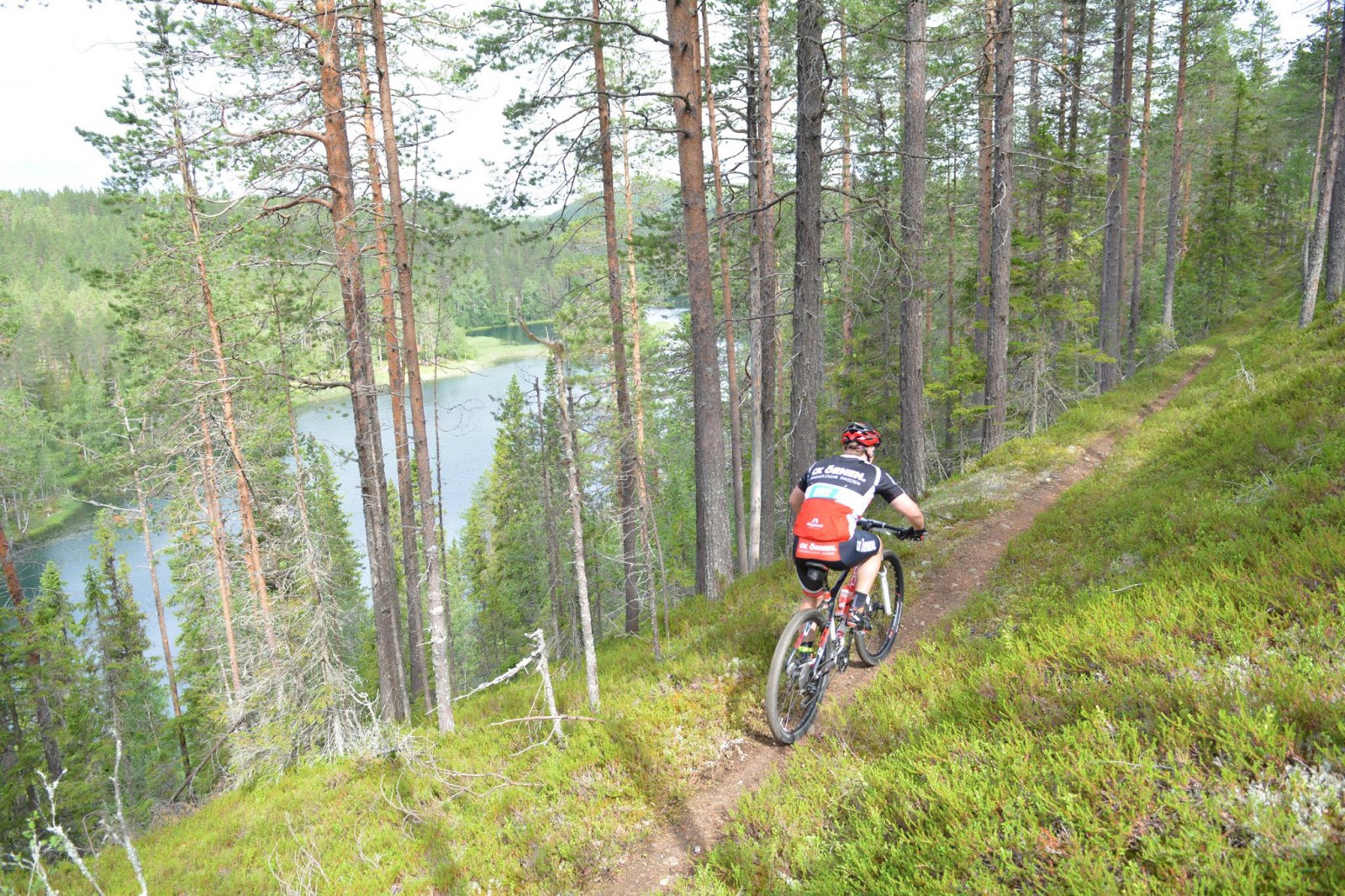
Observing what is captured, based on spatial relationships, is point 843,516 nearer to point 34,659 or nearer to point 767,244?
point 767,244

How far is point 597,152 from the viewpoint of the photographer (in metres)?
11.3

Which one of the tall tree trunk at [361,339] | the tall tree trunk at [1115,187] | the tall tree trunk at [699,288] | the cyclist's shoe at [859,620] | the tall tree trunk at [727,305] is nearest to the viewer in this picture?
the cyclist's shoe at [859,620]

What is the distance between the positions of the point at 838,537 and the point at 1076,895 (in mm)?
2618

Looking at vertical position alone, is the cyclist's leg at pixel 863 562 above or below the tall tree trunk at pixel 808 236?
below

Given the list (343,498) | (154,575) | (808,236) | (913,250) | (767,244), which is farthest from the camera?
(343,498)

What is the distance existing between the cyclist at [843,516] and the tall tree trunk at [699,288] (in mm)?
3574

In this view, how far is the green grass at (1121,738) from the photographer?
8.04 feet

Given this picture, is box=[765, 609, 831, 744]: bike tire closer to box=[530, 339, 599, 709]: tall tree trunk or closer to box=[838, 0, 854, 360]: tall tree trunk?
box=[530, 339, 599, 709]: tall tree trunk

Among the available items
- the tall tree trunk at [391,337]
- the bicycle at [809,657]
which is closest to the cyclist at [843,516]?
the bicycle at [809,657]

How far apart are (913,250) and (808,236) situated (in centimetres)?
193

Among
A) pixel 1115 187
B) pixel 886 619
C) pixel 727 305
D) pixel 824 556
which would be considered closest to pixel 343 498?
pixel 727 305

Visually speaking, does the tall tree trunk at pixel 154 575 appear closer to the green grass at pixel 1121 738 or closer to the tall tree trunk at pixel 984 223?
the green grass at pixel 1121 738

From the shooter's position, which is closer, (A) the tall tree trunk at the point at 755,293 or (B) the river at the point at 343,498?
(A) the tall tree trunk at the point at 755,293

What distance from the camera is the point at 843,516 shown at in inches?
187
